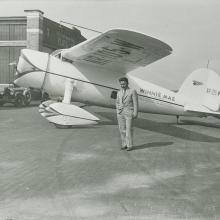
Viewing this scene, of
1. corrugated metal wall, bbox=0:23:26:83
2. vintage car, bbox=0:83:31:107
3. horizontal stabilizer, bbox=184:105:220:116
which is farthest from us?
corrugated metal wall, bbox=0:23:26:83

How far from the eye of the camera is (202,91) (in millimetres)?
14078

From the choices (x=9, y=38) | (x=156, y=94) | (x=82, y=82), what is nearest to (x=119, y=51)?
(x=82, y=82)

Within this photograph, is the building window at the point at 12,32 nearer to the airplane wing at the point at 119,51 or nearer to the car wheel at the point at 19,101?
the car wheel at the point at 19,101

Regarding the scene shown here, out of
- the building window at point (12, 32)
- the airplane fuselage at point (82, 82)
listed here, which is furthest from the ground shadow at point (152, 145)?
the building window at point (12, 32)

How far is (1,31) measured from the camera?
37.9 m

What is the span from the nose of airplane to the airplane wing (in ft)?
2.60

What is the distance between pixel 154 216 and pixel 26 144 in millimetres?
5025

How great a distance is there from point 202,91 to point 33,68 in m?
6.50

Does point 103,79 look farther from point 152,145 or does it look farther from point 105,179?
point 105,179

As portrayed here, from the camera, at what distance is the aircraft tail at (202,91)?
13.8 meters

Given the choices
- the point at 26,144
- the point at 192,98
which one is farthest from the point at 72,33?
the point at 26,144

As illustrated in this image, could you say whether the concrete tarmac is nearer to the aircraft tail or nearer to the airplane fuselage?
the airplane fuselage

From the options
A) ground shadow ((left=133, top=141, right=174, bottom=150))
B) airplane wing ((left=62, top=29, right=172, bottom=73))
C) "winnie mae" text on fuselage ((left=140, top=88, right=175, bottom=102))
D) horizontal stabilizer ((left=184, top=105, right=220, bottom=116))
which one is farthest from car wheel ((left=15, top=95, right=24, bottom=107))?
ground shadow ((left=133, top=141, right=174, bottom=150))

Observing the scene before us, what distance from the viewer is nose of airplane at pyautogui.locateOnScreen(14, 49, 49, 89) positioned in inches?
469
